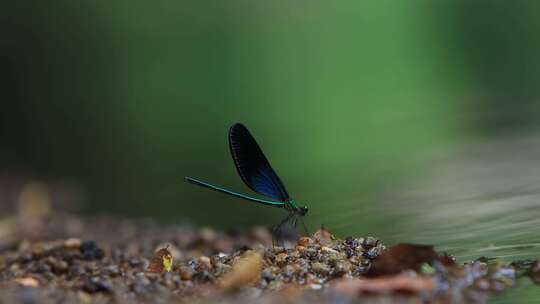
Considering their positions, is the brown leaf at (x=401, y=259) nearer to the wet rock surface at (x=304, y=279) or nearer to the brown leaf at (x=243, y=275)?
the wet rock surface at (x=304, y=279)

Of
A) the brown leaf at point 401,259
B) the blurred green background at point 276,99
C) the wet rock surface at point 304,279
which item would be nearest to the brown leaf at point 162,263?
the wet rock surface at point 304,279

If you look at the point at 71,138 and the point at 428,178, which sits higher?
the point at 71,138

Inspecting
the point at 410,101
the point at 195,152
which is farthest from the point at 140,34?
the point at 195,152

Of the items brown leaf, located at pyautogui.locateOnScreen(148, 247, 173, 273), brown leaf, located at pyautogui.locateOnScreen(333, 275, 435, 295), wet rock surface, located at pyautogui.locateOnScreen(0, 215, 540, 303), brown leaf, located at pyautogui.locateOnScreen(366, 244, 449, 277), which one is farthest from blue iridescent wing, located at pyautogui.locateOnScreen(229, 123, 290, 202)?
brown leaf, located at pyautogui.locateOnScreen(333, 275, 435, 295)

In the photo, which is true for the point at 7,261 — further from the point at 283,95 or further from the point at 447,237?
the point at 283,95

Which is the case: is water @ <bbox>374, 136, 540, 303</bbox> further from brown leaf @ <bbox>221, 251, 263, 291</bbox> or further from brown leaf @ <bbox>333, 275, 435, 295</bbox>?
brown leaf @ <bbox>221, 251, 263, 291</bbox>

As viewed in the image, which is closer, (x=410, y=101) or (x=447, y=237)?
(x=447, y=237)
